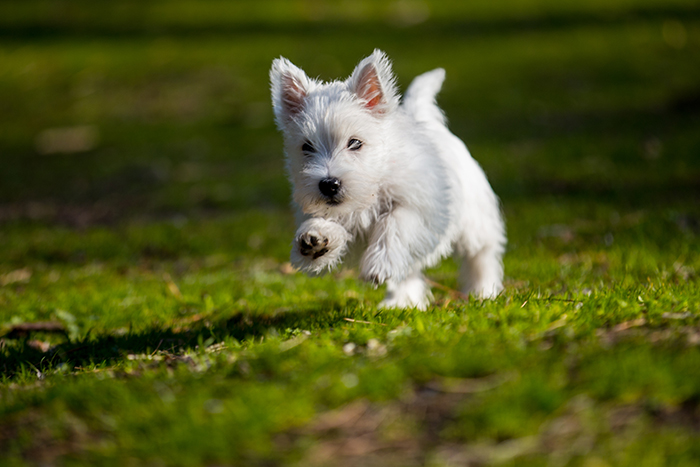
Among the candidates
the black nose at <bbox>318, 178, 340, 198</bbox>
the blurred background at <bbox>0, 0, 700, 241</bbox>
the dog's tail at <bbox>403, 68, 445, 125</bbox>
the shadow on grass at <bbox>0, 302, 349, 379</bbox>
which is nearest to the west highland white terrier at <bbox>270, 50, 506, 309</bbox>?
the black nose at <bbox>318, 178, 340, 198</bbox>

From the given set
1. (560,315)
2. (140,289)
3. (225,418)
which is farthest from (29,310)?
(560,315)

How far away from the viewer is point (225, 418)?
129 inches

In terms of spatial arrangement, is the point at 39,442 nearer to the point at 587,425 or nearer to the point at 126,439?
the point at 126,439

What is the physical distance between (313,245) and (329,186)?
0.46 meters

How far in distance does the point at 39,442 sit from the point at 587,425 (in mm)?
2650

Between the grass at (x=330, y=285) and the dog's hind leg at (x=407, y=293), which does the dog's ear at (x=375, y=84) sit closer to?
the dog's hind leg at (x=407, y=293)

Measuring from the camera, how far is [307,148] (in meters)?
5.37

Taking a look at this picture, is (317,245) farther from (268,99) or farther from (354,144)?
(268,99)

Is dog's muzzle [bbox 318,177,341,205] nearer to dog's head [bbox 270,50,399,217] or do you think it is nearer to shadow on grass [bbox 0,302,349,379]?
dog's head [bbox 270,50,399,217]

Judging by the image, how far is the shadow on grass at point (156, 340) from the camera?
5.06 m

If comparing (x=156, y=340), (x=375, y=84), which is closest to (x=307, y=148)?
(x=375, y=84)

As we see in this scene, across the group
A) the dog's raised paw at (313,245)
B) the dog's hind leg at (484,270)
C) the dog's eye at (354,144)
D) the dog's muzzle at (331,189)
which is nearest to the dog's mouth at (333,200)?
the dog's muzzle at (331,189)

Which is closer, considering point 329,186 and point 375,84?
point 329,186

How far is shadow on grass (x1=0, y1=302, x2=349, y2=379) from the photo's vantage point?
5.06 m
